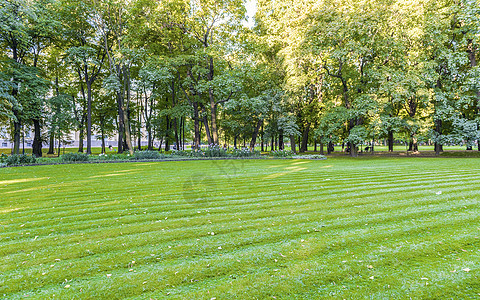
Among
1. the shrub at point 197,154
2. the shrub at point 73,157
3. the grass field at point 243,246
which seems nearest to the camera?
the grass field at point 243,246

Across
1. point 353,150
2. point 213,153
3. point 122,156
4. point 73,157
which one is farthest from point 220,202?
point 353,150

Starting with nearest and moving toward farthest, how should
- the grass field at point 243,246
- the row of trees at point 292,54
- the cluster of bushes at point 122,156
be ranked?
the grass field at point 243,246
the cluster of bushes at point 122,156
the row of trees at point 292,54

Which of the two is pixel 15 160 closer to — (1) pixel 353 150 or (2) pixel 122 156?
(2) pixel 122 156

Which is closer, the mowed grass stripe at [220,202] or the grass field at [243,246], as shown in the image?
the grass field at [243,246]

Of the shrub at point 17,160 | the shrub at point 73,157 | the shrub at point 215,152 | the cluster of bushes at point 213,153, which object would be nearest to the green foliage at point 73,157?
the shrub at point 73,157

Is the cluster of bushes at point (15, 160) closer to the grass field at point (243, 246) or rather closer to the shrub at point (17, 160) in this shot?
the shrub at point (17, 160)

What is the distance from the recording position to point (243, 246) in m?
3.42

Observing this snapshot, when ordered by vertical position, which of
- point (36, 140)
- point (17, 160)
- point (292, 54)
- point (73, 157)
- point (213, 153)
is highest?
point (292, 54)

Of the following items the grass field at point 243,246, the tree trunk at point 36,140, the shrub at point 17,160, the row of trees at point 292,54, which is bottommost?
the grass field at point 243,246

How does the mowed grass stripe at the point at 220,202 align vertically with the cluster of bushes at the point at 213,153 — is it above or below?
below

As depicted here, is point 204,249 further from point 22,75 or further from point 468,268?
point 22,75

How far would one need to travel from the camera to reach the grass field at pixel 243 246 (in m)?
2.47

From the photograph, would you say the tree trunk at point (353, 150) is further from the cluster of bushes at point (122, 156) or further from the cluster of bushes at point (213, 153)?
the cluster of bushes at point (213, 153)

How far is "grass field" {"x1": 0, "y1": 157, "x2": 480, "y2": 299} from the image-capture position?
8.11 ft
